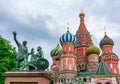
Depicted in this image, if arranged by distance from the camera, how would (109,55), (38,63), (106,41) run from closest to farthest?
(38,63) → (109,55) → (106,41)

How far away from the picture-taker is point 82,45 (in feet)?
194

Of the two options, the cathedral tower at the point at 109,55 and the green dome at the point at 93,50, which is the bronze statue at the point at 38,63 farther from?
the green dome at the point at 93,50

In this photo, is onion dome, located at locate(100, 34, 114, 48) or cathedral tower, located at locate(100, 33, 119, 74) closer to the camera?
cathedral tower, located at locate(100, 33, 119, 74)

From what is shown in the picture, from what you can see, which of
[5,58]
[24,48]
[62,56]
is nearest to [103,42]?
[62,56]

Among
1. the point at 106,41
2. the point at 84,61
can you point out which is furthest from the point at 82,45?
the point at 106,41

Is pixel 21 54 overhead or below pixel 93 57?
below

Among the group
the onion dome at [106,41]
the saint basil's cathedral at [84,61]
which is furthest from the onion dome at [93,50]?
the onion dome at [106,41]

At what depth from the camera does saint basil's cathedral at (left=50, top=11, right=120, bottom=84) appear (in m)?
44.8

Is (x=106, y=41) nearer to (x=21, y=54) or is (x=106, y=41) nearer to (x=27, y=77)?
(x=21, y=54)

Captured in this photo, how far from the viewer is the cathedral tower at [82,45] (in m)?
57.5

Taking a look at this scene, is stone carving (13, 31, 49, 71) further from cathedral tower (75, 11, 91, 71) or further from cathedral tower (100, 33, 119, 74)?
cathedral tower (75, 11, 91, 71)

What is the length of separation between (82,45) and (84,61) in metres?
4.06

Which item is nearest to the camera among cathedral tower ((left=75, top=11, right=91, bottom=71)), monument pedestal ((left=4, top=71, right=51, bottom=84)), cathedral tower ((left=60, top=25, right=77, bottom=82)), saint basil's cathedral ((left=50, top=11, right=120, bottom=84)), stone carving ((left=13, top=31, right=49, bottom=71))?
monument pedestal ((left=4, top=71, right=51, bottom=84))

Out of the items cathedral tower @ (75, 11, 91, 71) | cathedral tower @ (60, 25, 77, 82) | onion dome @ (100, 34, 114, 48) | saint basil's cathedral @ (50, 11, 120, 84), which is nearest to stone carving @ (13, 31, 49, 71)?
saint basil's cathedral @ (50, 11, 120, 84)
